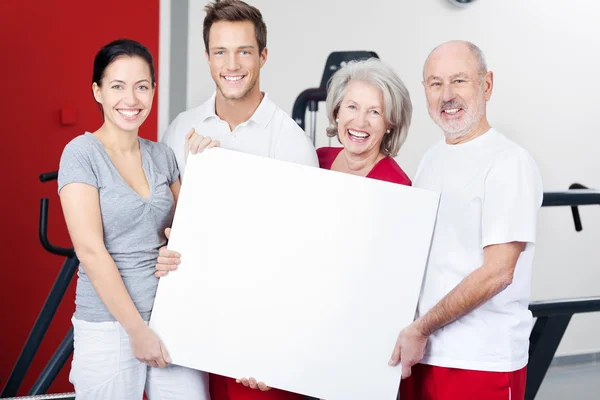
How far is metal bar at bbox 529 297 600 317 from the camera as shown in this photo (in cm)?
211

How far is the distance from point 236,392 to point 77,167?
0.73 meters

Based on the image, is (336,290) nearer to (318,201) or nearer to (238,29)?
(318,201)

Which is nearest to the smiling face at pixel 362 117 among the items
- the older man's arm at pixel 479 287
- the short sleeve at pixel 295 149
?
the short sleeve at pixel 295 149

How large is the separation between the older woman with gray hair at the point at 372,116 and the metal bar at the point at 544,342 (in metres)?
0.72

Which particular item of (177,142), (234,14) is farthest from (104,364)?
(234,14)

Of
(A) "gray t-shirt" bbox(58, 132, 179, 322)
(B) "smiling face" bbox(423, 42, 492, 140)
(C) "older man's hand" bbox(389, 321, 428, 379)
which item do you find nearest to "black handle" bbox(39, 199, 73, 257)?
(A) "gray t-shirt" bbox(58, 132, 179, 322)

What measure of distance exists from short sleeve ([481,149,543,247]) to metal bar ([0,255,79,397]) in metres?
1.53

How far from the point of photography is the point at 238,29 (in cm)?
192

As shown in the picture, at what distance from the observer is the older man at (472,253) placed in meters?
1.63

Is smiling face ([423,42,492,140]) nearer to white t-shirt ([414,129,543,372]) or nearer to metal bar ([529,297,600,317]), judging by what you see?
white t-shirt ([414,129,543,372])

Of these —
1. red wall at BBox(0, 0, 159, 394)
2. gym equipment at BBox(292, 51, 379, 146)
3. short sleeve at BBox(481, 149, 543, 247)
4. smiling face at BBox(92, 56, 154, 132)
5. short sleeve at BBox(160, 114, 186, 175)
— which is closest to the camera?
short sleeve at BBox(481, 149, 543, 247)

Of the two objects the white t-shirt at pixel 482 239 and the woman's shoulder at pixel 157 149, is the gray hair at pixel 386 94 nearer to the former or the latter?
the white t-shirt at pixel 482 239

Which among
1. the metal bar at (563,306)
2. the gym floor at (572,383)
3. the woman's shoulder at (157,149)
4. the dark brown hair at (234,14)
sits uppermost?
the dark brown hair at (234,14)

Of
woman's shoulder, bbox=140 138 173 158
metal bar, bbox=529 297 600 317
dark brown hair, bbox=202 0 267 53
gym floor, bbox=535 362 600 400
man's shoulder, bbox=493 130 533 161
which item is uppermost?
dark brown hair, bbox=202 0 267 53
